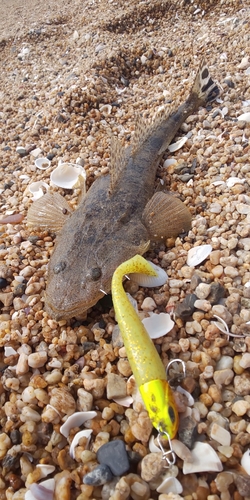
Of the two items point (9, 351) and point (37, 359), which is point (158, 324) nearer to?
point (37, 359)

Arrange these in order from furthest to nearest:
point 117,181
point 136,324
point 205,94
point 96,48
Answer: point 96,48, point 205,94, point 117,181, point 136,324

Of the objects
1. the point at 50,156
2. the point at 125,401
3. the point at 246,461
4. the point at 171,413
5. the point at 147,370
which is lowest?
the point at 246,461

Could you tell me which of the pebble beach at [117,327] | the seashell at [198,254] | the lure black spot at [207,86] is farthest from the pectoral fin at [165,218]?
the lure black spot at [207,86]

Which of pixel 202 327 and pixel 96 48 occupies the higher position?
pixel 96 48

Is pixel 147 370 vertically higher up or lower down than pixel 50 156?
lower down

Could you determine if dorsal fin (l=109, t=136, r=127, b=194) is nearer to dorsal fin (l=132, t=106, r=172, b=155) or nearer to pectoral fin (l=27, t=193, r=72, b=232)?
dorsal fin (l=132, t=106, r=172, b=155)

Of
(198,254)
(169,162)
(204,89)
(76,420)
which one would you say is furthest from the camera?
(204,89)

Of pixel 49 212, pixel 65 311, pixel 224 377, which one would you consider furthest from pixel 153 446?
pixel 49 212

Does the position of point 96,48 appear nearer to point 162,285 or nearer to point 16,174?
point 16,174

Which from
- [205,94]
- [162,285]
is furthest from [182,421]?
[205,94]
